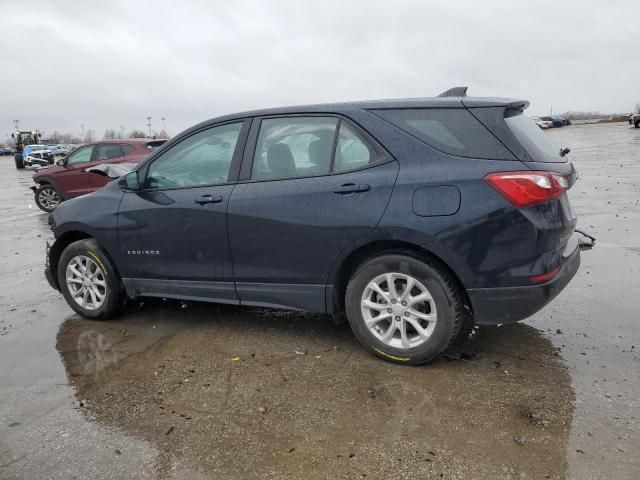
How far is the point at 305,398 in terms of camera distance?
319 centimetres

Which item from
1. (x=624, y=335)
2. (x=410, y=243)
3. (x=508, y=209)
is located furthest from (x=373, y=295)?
(x=624, y=335)

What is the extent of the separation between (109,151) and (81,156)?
39.3 inches

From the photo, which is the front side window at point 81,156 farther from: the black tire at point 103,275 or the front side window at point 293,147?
the front side window at point 293,147

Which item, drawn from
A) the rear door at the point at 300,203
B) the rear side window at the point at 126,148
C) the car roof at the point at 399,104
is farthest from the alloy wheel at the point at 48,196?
the rear door at the point at 300,203

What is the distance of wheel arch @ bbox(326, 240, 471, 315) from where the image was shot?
3.38 metres

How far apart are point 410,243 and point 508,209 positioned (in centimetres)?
62

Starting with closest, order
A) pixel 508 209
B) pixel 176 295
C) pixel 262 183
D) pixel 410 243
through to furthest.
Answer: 1. pixel 508 209
2. pixel 410 243
3. pixel 262 183
4. pixel 176 295

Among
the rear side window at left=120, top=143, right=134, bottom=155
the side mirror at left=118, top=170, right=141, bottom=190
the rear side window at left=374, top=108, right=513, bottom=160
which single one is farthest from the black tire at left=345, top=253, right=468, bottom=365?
the rear side window at left=120, top=143, right=134, bottom=155

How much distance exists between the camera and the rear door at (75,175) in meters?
12.4

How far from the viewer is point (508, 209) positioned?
10.2 feet

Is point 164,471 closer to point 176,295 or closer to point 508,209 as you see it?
point 176,295

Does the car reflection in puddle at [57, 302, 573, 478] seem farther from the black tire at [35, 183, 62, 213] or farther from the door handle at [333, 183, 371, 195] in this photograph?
the black tire at [35, 183, 62, 213]

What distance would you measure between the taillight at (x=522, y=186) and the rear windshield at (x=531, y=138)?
17 cm

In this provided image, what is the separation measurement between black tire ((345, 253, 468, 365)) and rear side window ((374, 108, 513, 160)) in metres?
0.74
